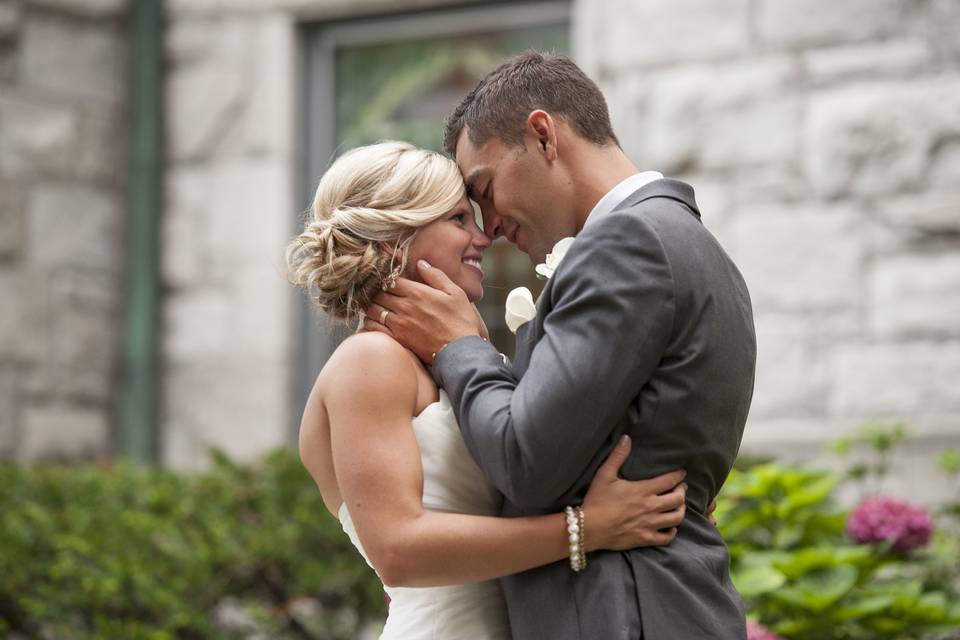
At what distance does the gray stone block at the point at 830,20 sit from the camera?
5641 millimetres

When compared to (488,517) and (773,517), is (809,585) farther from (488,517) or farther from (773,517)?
(488,517)

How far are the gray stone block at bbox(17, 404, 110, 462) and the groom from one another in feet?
14.1

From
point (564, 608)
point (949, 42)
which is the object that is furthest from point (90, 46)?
point (564, 608)

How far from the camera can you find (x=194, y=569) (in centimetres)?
515

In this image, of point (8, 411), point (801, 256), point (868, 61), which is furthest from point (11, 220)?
point (868, 61)

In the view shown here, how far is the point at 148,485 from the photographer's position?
591 centimetres

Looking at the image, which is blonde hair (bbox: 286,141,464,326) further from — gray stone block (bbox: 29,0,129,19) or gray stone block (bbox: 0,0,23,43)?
gray stone block (bbox: 29,0,129,19)

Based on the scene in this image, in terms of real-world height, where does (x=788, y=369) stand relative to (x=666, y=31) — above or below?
below

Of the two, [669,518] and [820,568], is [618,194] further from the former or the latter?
[820,568]

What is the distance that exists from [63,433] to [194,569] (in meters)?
1.98

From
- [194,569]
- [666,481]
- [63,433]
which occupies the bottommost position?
[194,569]

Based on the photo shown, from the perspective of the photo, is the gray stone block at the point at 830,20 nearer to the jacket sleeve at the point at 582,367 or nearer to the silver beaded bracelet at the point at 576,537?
the jacket sleeve at the point at 582,367

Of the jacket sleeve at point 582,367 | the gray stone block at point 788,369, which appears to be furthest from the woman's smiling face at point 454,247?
the gray stone block at point 788,369

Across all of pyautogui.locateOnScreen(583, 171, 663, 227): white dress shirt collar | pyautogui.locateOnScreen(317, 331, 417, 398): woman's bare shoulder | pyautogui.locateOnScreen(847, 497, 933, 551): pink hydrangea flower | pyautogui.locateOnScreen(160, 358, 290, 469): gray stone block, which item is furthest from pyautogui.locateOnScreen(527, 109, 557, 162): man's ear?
pyautogui.locateOnScreen(160, 358, 290, 469): gray stone block
